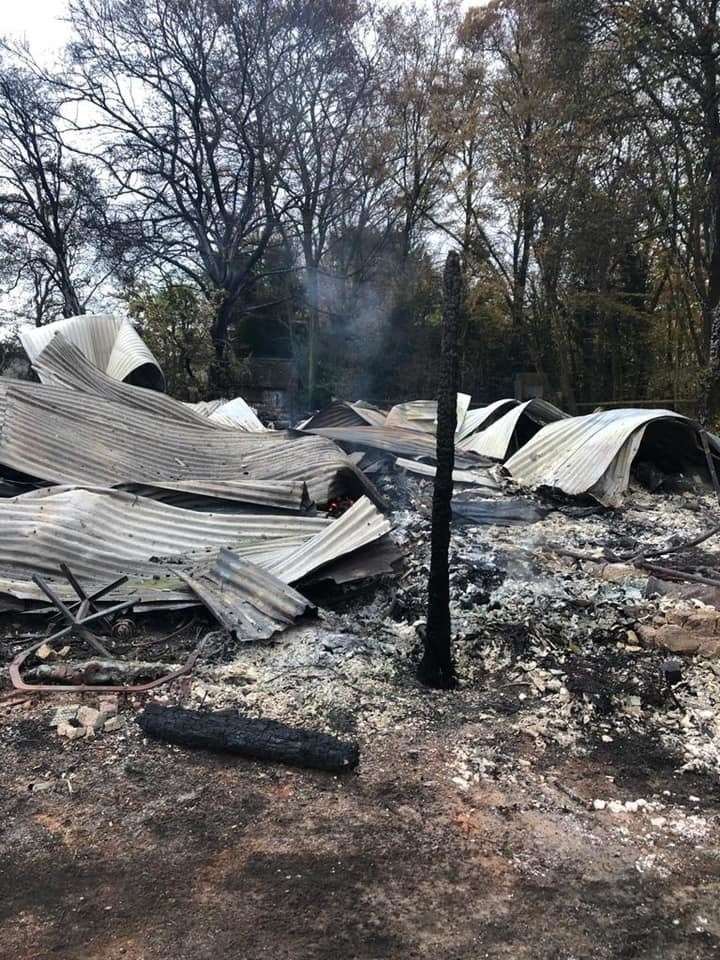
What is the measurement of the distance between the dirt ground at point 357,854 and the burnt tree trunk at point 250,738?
0.05m

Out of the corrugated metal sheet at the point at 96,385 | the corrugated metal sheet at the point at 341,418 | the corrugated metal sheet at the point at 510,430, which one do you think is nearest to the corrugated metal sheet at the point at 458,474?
the corrugated metal sheet at the point at 510,430

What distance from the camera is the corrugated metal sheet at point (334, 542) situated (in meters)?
4.09

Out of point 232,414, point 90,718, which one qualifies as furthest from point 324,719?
point 232,414

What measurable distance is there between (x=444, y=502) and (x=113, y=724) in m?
1.68

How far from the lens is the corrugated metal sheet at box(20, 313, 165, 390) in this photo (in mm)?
8953

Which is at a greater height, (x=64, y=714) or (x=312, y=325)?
(x=312, y=325)

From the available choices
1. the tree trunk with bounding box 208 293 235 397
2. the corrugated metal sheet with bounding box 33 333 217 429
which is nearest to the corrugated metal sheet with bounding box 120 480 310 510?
the corrugated metal sheet with bounding box 33 333 217 429

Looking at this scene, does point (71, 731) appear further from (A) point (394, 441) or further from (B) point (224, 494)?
(A) point (394, 441)

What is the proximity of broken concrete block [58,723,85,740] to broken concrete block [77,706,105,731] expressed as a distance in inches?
1.2

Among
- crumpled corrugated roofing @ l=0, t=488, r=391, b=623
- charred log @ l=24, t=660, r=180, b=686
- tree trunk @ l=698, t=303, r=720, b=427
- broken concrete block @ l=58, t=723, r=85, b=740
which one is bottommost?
broken concrete block @ l=58, t=723, r=85, b=740

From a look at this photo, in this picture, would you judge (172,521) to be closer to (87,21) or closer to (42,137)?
(87,21)

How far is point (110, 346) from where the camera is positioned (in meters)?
9.49

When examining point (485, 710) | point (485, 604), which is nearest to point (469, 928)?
point (485, 710)

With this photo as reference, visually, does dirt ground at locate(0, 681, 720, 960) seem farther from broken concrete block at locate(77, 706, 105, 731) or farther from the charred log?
the charred log
